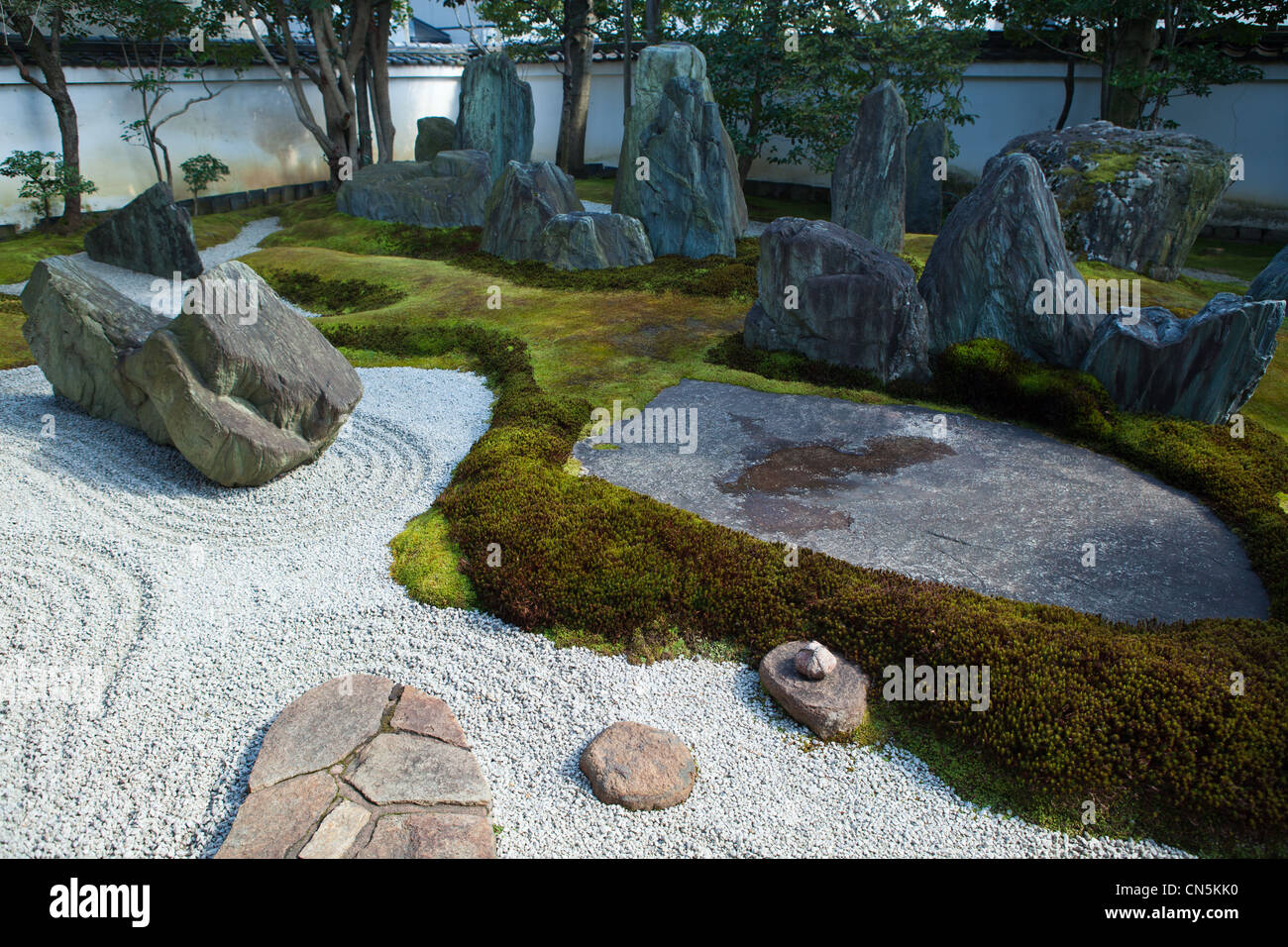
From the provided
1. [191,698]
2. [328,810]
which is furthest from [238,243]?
[328,810]

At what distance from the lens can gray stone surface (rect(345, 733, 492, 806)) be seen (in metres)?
4.76

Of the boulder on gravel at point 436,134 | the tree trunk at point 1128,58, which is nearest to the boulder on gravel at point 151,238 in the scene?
the boulder on gravel at point 436,134

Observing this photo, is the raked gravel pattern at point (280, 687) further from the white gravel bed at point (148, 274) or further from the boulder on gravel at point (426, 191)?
the boulder on gravel at point (426, 191)

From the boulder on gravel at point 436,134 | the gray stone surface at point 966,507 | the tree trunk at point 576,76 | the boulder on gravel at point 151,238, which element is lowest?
the gray stone surface at point 966,507

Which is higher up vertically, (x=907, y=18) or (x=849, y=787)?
(x=907, y=18)

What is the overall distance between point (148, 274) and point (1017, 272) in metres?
15.4

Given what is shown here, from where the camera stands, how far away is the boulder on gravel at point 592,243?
16.2 metres

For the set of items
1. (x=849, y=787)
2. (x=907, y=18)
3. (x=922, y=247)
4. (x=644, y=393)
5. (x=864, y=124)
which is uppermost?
(x=907, y=18)

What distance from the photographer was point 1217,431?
9.16 m

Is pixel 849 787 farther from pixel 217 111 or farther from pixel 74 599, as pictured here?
pixel 217 111

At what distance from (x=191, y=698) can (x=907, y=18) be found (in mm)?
20390

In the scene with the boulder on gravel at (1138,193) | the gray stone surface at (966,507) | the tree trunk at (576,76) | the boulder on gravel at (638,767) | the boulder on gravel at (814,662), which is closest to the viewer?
the boulder on gravel at (638,767)

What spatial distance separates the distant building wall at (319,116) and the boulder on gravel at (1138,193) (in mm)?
6105

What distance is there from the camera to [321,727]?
5223 mm
